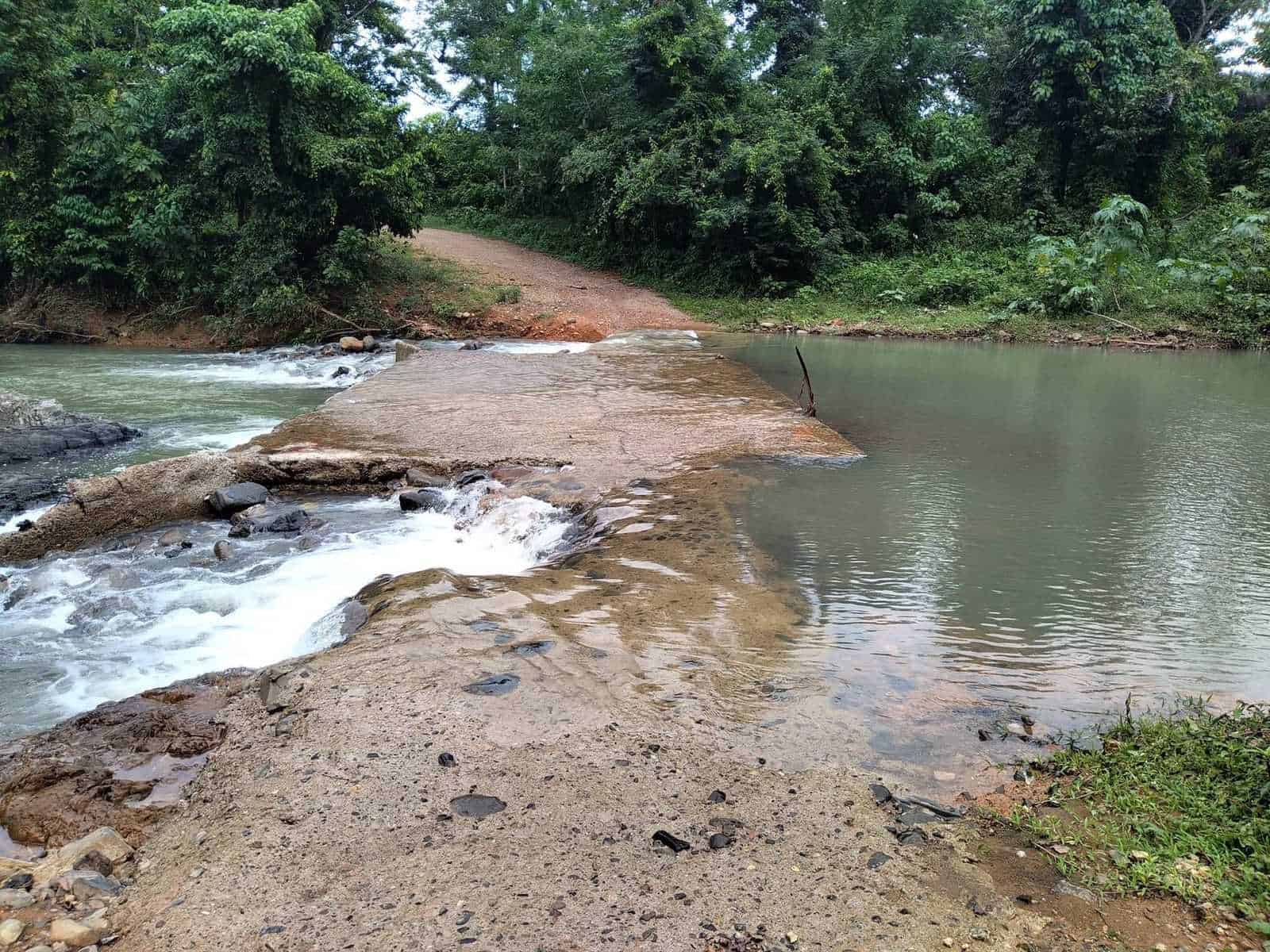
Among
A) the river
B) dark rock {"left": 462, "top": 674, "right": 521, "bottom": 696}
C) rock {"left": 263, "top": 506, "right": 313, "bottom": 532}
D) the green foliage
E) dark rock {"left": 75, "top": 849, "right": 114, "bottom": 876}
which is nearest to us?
dark rock {"left": 75, "top": 849, "right": 114, "bottom": 876}

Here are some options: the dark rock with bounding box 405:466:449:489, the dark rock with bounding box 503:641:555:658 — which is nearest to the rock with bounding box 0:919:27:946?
the dark rock with bounding box 503:641:555:658

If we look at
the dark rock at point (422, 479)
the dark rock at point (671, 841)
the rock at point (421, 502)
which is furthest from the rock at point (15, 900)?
the dark rock at point (422, 479)

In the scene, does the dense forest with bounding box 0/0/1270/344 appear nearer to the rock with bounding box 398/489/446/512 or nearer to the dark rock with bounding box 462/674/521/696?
the rock with bounding box 398/489/446/512

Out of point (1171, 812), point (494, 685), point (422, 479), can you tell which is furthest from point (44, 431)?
point (1171, 812)

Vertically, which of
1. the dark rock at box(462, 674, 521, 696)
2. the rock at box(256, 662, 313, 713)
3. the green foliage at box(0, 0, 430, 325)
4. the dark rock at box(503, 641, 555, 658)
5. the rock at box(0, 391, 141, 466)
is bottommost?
the rock at box(256, 662, 313, 713)

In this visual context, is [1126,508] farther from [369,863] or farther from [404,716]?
[369,863]

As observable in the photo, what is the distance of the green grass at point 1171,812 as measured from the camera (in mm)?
A: 2311

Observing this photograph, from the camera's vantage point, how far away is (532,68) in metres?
22.5

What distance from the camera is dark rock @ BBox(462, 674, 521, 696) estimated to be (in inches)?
132

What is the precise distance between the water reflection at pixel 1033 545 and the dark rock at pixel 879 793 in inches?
27.5

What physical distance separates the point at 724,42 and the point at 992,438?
15.4 m

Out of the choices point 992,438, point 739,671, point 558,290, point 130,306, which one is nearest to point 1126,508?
point 992,438

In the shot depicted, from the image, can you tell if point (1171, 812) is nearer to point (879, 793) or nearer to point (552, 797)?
point (879, 793)

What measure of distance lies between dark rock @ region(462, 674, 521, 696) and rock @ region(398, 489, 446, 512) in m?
3.11
